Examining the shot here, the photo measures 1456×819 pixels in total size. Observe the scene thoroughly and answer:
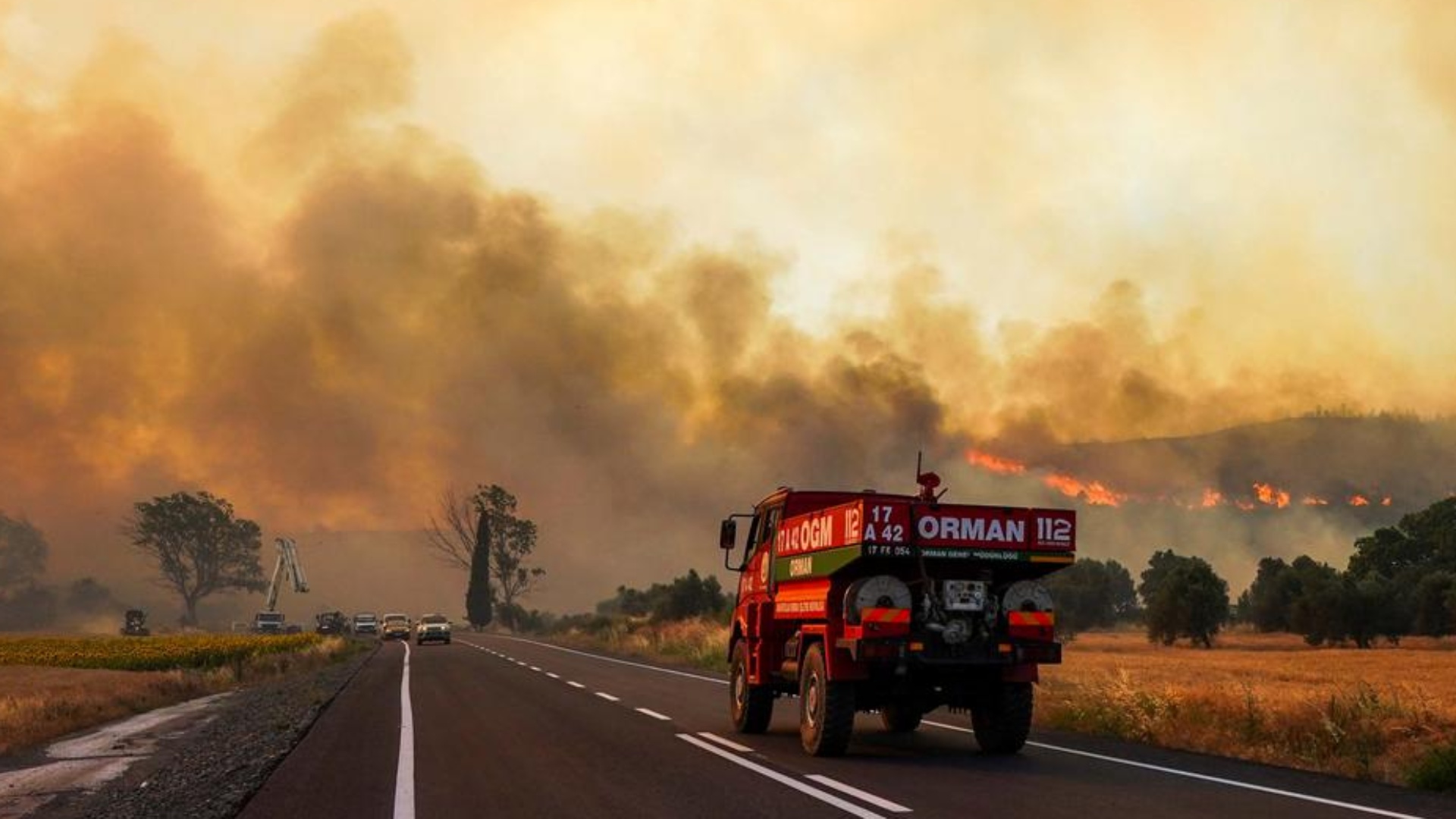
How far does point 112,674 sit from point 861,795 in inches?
1534

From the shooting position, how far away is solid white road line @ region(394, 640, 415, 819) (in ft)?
31.6

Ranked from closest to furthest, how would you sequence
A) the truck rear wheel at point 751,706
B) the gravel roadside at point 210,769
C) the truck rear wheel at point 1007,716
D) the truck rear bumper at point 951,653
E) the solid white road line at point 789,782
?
the solid white road line at point 789,782 → the gravel roadside at point 210,769 → the truck rear bumper at point 951,653 → the truck rear wheel at point 1007,716 → the truck rear wheel at point 751,706

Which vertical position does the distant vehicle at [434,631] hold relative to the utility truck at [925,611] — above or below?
below

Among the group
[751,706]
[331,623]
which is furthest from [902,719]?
[331,623]

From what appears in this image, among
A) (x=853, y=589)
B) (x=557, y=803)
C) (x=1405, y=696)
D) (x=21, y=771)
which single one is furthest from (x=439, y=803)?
(x=1405, y=696)

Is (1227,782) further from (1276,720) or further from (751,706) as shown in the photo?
(751,706)

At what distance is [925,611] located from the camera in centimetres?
1341

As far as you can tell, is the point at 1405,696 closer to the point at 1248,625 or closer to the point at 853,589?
the point at 853,589

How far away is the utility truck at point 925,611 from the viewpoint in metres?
13.1

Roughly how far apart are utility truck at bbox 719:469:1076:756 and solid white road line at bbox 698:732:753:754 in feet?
2.37

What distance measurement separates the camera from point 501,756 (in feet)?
43.5

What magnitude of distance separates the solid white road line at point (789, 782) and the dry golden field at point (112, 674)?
44.5ft

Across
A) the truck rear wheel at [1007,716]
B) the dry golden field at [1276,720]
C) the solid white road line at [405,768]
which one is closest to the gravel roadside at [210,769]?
the solid white road line at [405,768]

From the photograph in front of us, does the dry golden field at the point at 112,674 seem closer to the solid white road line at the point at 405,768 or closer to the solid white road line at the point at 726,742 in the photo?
the solid white road line at the point at 405,768
